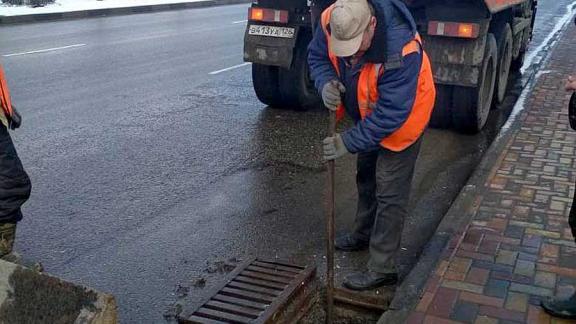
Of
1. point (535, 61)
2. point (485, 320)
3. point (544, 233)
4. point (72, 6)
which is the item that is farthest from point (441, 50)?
point (72, 6)

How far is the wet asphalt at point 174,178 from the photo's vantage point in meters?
4.07

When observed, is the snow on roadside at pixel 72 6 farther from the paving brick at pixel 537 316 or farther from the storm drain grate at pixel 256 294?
the paving brick at pixel 537 316

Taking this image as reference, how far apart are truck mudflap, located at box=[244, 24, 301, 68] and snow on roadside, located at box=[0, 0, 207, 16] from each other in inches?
462

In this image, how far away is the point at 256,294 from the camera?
136 inches

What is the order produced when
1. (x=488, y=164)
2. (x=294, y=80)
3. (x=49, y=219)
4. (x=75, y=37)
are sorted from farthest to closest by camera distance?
(x=75, y=37)
(x=294, y=80)
(x=488, y=164)
(x=49, y=219)

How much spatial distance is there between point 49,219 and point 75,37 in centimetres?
992

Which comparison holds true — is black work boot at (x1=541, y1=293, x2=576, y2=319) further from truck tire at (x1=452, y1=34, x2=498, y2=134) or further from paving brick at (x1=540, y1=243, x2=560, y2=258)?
truck tire at (x1=452, y1=34, x2=498, y2=134)

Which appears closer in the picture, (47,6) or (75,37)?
(75,37)

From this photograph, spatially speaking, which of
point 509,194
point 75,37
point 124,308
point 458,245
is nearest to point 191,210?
point 124,308

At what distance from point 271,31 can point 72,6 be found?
1416 centimetres

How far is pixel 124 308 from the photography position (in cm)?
355

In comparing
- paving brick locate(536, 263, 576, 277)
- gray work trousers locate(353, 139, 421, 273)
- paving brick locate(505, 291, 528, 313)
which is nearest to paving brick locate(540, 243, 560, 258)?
paving brick locate(536, 263, 576, 277)

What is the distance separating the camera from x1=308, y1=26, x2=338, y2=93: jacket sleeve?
3.59 m

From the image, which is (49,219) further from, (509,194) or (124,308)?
(509,194)
